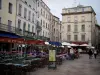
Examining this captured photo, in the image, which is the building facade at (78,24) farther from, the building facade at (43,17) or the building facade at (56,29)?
the building facade at (43,17)

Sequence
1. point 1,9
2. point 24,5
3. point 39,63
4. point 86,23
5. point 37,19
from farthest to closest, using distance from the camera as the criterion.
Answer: point 86,23 → point 37,19 → point 24,5 → point 1,9 → point 39,63

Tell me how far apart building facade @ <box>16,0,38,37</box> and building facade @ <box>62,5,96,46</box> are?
2323 centimetres

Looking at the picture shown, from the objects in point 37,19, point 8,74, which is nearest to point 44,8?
point 37,19

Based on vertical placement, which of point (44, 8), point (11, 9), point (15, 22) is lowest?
point (15, 22)

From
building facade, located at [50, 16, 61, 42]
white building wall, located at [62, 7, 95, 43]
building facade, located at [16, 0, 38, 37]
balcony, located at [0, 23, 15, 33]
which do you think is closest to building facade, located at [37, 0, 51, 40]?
building facade, located at [16, 0, 38, 37]

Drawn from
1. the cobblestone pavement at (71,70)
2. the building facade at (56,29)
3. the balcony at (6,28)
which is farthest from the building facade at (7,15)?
the building facade at (56,29)

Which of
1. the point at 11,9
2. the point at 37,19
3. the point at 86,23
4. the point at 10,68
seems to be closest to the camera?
the point at 10,68

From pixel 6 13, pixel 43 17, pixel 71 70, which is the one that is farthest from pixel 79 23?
pixel 71 70

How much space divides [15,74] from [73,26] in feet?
161

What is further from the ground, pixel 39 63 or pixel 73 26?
pixel 73 26

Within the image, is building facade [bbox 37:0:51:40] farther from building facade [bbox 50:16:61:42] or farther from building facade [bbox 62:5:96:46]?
building facade [bbox 62:5:96:46]

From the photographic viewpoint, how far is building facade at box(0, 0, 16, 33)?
23984 mm

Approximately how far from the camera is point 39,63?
16.1m

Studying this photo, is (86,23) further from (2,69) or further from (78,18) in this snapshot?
(2,69)
